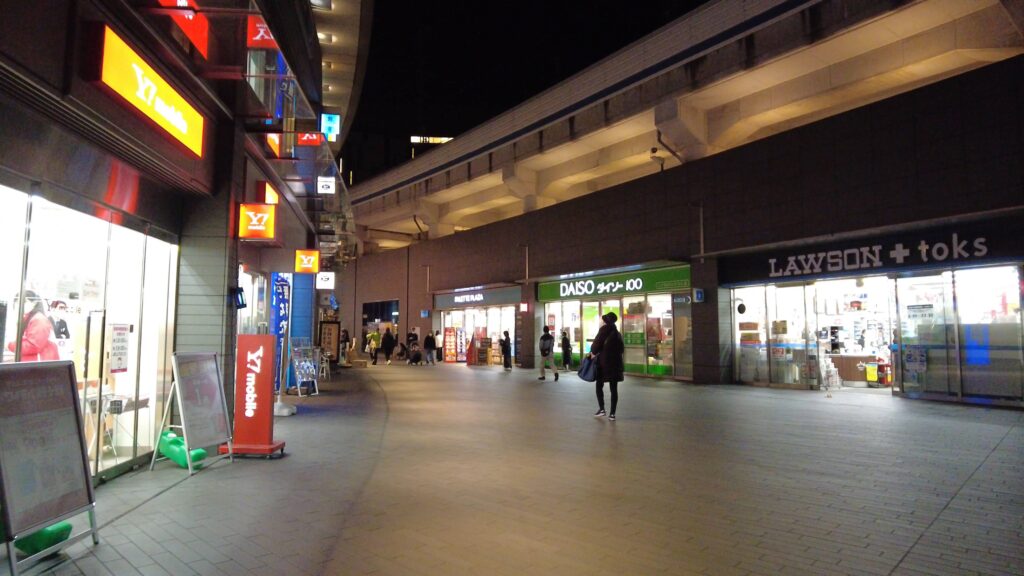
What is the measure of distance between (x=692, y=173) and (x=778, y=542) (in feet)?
47.5

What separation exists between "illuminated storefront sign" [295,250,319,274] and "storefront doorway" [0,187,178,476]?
5.30 m

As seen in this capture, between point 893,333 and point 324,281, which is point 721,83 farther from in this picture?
point 324,281

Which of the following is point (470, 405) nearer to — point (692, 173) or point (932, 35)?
point (692, 173)

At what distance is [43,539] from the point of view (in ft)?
13.5

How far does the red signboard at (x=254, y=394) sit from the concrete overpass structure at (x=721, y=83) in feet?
45.2

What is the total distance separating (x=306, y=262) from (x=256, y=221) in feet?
16.4

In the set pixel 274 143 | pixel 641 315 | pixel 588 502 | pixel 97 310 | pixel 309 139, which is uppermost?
pixel 309 139

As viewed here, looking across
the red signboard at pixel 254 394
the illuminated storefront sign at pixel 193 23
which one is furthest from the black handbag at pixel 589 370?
the illuminated storefront sign at pixel 193 23

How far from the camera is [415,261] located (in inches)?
1284

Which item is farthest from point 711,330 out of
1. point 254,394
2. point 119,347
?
point 119,347

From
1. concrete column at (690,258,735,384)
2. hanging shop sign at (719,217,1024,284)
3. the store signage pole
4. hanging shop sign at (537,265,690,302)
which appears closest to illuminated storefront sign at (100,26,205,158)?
the store signage pole

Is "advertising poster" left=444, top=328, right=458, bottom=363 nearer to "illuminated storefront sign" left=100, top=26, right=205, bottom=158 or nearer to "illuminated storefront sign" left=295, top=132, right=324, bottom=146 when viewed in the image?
"illuminated storefront sign" left=295, top=132, right=324, bottom=146

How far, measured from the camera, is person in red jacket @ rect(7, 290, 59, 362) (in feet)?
16.5

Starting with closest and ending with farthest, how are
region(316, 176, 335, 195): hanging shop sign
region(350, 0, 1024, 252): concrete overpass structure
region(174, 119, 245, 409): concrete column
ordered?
1. region(174, 119, 245, 409): concrete column
2. region(350, 0, 1024, 252): concrete overpass structure
3. region(316, 176, 335, 195): hanging shop sign
